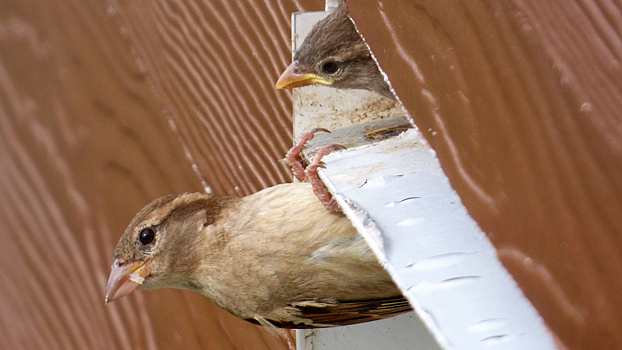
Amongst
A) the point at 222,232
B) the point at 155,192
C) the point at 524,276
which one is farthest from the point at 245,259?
the point at 524,276

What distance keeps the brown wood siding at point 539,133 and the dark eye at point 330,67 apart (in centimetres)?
102

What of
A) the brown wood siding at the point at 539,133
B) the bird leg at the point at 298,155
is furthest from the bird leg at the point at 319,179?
the brown wood siding at the point at 539,133

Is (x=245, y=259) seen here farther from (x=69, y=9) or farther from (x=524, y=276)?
(x=69, y=9)

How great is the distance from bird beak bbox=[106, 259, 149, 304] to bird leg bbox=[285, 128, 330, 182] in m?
0.58

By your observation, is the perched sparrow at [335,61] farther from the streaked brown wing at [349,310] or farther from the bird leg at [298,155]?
the streaked brown wing at [349,310]

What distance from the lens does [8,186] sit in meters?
2.59

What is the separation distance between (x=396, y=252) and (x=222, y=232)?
94 cm

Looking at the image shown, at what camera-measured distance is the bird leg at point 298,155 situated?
6.22 feet

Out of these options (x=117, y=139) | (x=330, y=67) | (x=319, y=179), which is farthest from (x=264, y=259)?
(x=117, y=139)

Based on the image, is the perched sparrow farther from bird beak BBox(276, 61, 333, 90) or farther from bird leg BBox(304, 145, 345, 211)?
bird leg BBox(304, 145, 345, 211)

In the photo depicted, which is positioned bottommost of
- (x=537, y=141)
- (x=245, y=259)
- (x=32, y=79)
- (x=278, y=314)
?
(x=278, y=314)

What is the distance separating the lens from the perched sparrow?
6.77ft

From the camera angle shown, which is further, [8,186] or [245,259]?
[8,186]

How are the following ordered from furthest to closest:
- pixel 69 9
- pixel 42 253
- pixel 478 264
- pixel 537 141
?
pixel 42 253 → pixel 69 9 → pixel 478 264 → pixel 537 141
